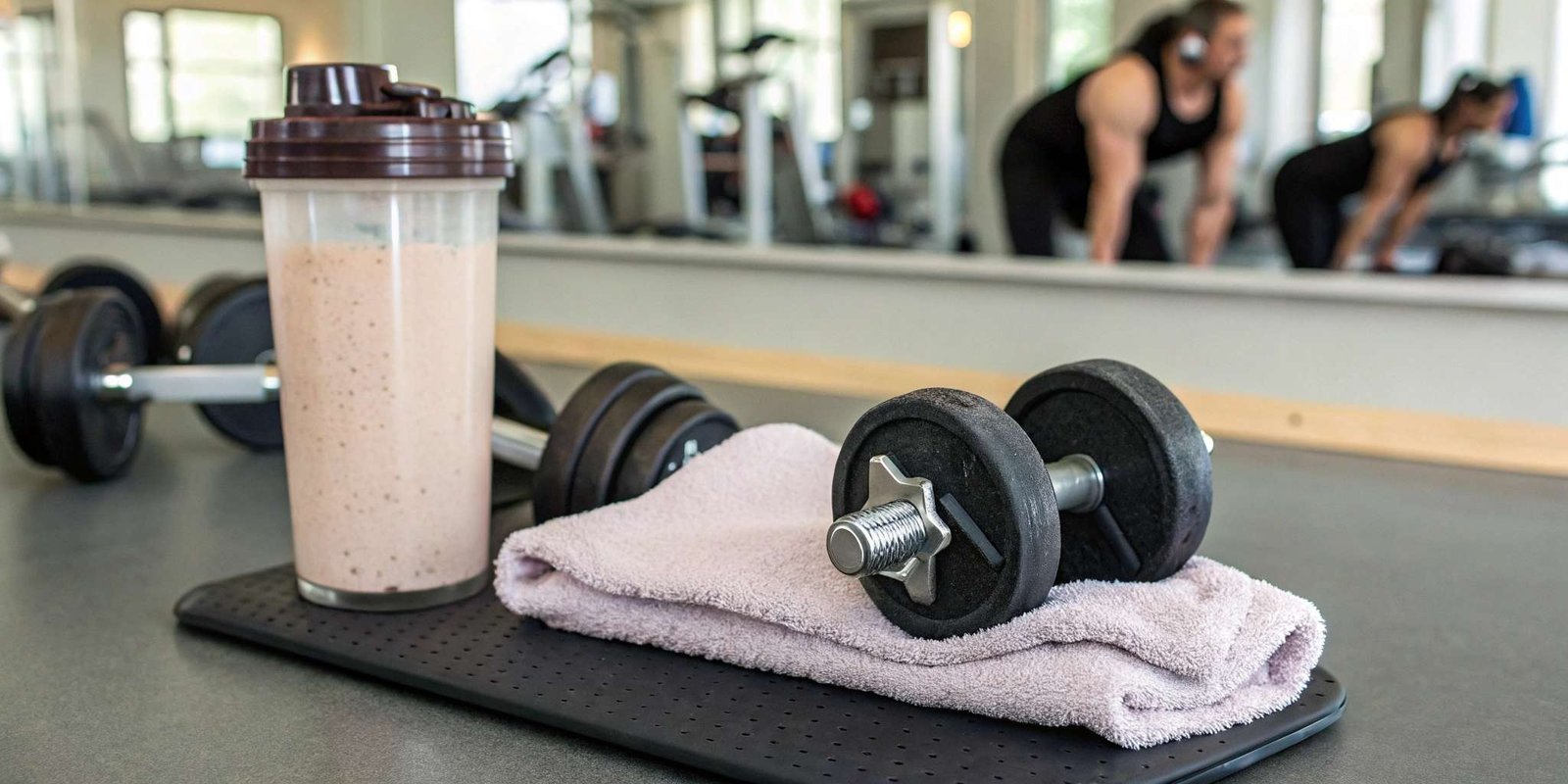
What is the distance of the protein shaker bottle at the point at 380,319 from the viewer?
65cm

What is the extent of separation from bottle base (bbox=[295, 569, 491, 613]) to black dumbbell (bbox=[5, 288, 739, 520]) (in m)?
0.09

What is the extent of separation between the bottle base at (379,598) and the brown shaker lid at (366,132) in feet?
0.76

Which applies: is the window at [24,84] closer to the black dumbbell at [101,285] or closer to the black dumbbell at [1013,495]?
the black dumbbell at [101,285]

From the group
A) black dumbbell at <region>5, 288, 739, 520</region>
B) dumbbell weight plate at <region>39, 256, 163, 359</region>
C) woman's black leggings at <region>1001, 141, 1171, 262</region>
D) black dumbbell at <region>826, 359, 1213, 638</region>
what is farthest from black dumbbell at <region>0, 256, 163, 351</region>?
woman's black leggings at <region>1001, 141, 1171, 262</region>

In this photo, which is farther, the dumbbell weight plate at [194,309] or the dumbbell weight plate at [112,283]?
the dumbbell weight plate at [112,283]

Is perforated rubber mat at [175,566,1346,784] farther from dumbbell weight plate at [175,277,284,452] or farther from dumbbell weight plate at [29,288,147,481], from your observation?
dumbbell weight plate at [175,277,284,452]

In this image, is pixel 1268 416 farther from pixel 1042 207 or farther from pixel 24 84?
pixel 24 84

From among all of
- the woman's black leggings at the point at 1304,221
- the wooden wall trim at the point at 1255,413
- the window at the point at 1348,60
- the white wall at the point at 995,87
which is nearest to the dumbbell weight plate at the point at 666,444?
the wooden wall trim at the point at 1255,413

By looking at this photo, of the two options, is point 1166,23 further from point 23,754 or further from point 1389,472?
point 23,754

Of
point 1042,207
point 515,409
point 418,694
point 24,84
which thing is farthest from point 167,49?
point 418,694

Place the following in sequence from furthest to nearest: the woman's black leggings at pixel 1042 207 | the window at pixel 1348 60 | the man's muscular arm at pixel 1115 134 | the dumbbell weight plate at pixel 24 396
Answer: the window at pixel 1348 60, the woman's black leggings at pixel 1042 207, the man's muscular arm at pixel 1115 134, the dumbbell weight plate at pixel 24 396

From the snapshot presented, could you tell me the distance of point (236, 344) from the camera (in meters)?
1.35

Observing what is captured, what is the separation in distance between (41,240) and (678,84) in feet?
11.7

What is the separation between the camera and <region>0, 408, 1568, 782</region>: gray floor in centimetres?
55
